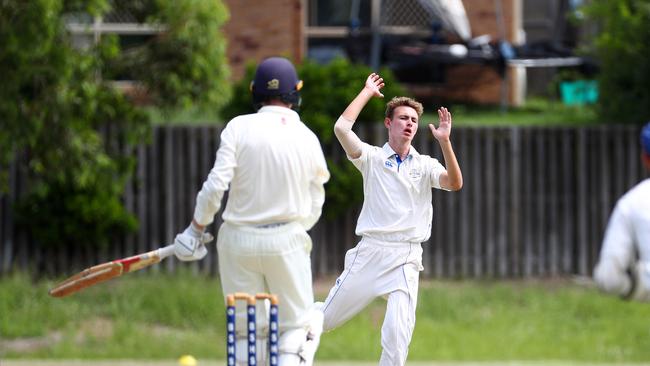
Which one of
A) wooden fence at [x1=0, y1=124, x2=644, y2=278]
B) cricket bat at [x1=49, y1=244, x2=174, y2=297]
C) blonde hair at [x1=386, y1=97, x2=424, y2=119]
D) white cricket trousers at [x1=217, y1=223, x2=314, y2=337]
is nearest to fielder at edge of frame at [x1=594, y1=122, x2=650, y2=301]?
blonde hair at [x1=386, y1=97, x2=424, y2=119]

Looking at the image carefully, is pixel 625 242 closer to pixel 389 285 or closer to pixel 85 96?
pixel 389 285

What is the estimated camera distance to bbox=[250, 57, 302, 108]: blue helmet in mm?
7488

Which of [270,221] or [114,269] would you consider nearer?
[270,221]

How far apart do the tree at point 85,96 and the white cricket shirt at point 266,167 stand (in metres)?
5.28

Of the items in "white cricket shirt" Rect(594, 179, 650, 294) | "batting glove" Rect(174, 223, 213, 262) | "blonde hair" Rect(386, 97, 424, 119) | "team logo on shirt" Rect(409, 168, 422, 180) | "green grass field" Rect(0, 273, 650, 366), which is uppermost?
"blonde hair" Rect(386, 97, 424, 119)

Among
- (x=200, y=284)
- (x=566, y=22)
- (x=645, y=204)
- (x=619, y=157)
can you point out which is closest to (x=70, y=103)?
(x=200, y=284)

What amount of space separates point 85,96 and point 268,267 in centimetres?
604

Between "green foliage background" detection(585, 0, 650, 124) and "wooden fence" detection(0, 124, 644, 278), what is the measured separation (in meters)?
0.30

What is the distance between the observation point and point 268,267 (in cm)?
734

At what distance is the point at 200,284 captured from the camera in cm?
1384

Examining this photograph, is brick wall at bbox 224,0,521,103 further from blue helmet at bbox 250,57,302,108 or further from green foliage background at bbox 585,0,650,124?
blue helmet at bbox 250,57,302,108

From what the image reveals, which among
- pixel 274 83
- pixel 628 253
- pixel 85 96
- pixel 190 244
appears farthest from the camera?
pixel 85 96

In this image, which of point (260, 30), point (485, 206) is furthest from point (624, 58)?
point (260, 30)

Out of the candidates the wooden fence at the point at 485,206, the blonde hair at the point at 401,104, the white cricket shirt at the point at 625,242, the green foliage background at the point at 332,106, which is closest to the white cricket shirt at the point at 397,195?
the blonde hair at the point at 401,104
